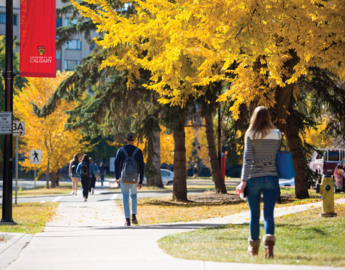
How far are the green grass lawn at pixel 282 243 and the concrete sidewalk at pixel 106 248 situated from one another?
30 centimetres

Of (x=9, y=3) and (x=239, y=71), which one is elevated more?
(x=9, y=3)

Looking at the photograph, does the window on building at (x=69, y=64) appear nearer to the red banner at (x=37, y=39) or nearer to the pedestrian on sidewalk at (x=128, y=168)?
the red banner at (x=37, y=39)

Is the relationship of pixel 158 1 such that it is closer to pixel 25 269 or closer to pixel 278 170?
pixel 278 170

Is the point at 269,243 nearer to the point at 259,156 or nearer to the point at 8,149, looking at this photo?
the point at 259,156

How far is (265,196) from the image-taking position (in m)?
6.21

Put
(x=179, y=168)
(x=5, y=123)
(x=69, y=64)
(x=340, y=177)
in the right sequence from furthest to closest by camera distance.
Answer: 1. (x=69, y=64)
2. (x=340, y=177)
3. (x=179, y=168)
4. (x=5, y=123)

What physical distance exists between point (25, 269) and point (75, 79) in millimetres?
14059

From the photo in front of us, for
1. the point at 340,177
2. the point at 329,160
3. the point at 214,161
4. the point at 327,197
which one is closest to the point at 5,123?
the point at 327,197

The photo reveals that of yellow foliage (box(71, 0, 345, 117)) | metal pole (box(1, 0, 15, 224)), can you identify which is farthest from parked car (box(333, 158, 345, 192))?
metal pole (box(1, 0, 15, 224))

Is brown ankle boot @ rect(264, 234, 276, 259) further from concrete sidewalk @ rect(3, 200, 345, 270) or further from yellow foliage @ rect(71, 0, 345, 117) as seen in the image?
yellow foliage @ rect(71, 0, 345, 117)

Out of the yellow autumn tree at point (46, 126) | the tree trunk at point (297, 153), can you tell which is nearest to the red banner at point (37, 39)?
the tree trunk at point (297, 153)

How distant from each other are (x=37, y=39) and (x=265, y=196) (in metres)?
7.49

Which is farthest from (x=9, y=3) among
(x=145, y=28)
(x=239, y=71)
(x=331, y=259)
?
(x=331, y=259)

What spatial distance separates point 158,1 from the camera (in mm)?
10219
